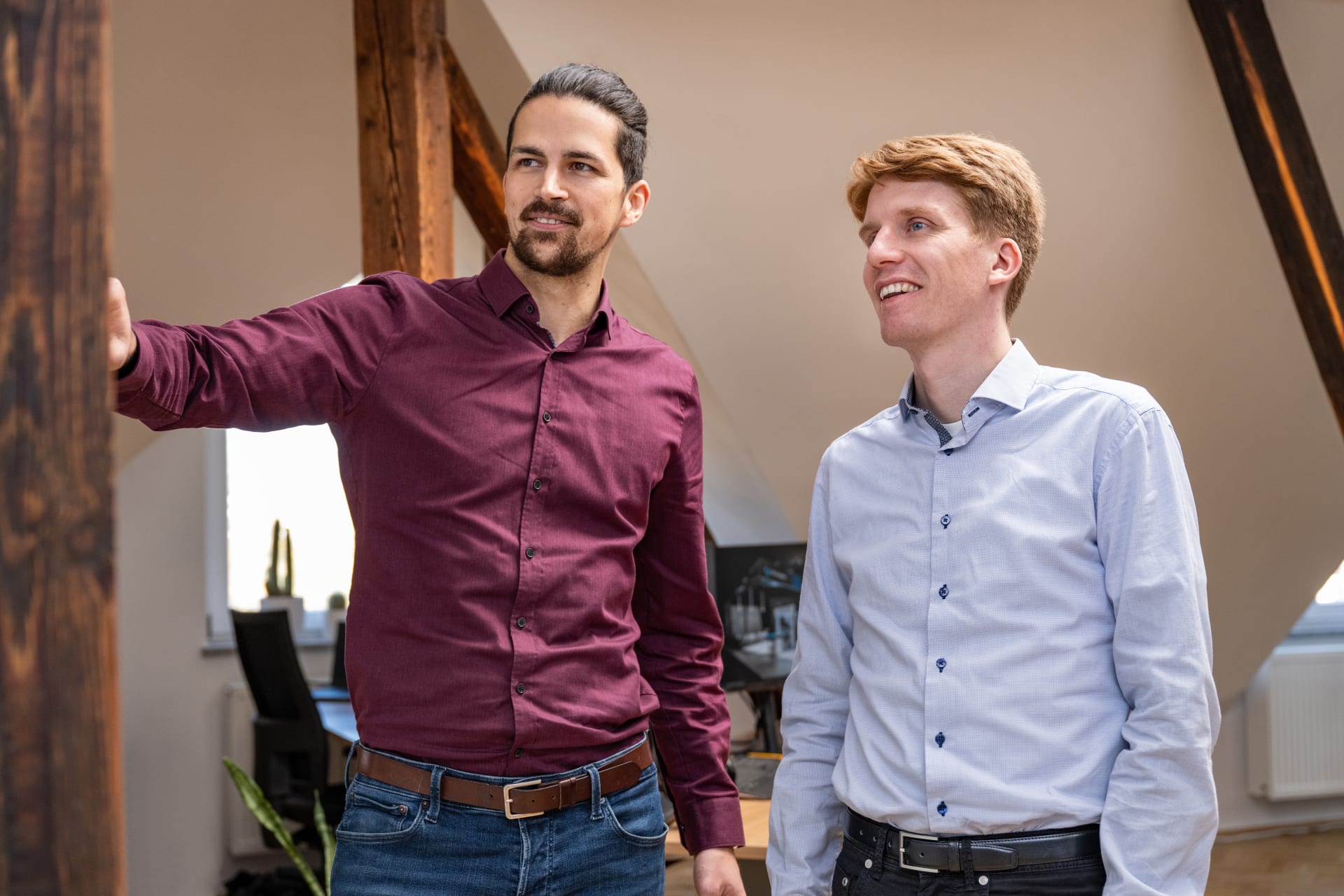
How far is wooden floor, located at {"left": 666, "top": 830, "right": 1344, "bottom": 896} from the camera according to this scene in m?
4.84

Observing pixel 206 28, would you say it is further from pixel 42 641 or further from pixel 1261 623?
pixel 1261 623

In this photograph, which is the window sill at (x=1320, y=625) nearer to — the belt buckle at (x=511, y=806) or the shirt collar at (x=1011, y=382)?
the shirt collar at (x=1011, y=382)

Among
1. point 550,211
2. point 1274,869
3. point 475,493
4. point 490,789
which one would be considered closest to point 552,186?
point 550,211

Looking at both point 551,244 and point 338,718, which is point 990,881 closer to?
point 551,244

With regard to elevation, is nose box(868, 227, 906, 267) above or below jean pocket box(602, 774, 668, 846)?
above

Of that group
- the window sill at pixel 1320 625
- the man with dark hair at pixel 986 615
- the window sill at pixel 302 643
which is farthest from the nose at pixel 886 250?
the window sill at pixel 1320 625

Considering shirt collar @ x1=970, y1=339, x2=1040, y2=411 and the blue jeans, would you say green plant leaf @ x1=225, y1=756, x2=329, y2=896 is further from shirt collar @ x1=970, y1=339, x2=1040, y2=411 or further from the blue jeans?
shirt collar @ x1=970, y1=339, x2=1040, y2=411

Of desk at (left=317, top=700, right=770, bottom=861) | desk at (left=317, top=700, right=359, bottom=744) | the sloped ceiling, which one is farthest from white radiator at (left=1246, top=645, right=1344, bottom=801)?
desk at (left=317, top=700, right=359, bottom=744)

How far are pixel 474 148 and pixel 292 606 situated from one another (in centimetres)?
243

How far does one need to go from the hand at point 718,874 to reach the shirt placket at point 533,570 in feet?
1.33

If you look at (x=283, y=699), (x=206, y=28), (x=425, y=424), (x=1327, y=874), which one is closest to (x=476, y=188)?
(x=206, y=28)

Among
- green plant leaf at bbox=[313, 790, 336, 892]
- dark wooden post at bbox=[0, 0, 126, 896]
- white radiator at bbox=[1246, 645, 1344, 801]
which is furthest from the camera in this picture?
white radiator at bbox=[1246, 645, 1344, 801]

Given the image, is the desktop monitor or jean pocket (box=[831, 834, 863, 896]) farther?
the desktop monitor

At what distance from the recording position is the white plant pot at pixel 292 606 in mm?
5230
